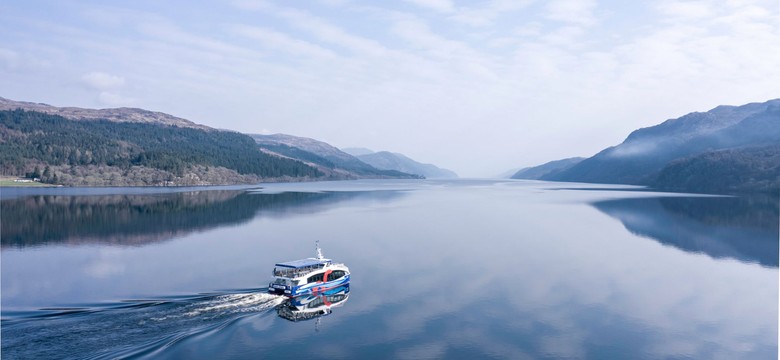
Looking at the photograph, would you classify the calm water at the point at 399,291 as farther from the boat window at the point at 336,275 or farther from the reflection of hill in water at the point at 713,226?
the boat window at the point at 336,275

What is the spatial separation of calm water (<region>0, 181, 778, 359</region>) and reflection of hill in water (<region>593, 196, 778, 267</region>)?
66 centimetres

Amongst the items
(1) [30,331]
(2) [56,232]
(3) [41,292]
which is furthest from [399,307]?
(2) [56,232]

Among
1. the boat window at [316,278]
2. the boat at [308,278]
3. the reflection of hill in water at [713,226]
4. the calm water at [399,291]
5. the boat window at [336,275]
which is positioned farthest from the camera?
the reflection of hill in water at [713,226]

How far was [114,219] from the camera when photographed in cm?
8994

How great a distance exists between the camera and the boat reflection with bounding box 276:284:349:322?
37.8m

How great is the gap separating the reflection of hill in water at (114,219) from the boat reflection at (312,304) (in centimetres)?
3685

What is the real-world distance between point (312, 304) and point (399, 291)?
26.0ft

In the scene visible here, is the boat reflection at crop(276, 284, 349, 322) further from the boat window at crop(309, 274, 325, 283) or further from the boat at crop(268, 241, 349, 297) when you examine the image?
the boat window at crop(309, 274, 325, 283)

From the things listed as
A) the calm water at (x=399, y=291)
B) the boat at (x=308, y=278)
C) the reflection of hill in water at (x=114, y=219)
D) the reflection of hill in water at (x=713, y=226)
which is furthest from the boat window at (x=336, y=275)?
the reflection of hill in water at (x=713, y=226)

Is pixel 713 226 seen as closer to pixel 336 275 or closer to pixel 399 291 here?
pixel 399 291

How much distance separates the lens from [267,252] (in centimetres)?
6216

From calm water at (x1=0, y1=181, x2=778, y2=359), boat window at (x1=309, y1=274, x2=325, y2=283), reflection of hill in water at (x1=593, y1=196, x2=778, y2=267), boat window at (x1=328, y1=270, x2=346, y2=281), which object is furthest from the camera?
reflection of hill in water at (x1=593, y1=196, x2=778, y2=267)

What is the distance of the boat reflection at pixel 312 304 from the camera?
37812mm

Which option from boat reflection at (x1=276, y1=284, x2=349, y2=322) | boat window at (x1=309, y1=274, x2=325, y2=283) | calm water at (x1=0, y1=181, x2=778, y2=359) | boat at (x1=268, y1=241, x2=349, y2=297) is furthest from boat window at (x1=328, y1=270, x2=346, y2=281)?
calm water at (x1=0, y1=181, x2=778, y2=359)
